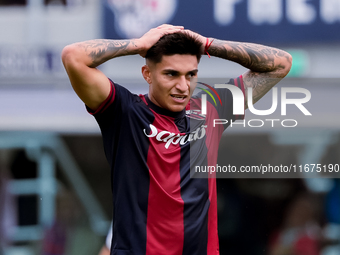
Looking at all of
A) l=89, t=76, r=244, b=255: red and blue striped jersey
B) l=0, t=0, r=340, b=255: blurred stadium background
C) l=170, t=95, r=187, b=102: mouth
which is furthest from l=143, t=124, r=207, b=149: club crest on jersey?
l=0, t=0, r=340, b=255: blurred stadium background

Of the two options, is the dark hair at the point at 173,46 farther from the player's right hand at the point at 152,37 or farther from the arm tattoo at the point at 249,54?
the arm tattoo at the point at 249,54

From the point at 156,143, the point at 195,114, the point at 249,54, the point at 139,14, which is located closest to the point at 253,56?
the point at 249,54

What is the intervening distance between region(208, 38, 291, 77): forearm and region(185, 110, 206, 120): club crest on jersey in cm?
29

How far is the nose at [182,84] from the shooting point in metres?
1.76

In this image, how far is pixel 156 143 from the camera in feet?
5.78

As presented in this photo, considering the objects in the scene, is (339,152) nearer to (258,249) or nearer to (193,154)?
(258,249)

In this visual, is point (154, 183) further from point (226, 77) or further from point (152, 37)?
point (226, 77)

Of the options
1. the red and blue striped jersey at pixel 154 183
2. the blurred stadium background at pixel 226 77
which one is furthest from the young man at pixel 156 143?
the blurred stadium background at pixel 226 77

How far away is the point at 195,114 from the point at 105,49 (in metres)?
0.54

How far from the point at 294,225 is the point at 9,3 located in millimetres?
3489

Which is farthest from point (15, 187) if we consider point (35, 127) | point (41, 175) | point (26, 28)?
point (26, 28)

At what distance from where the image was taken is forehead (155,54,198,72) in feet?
5.80

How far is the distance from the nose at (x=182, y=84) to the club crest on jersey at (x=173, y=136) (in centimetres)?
21

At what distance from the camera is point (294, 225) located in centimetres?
376
